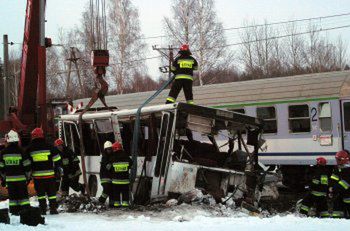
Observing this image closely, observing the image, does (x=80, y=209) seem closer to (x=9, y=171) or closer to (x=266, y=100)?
(x=9, y=171)

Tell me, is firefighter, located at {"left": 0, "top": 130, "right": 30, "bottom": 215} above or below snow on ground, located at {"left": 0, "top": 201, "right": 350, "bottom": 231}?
above

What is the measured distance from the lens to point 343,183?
9.17m

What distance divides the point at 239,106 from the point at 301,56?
105ft

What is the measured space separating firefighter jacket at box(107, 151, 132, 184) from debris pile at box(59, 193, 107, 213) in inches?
25.5

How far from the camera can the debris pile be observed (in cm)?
981

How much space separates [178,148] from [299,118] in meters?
6.56

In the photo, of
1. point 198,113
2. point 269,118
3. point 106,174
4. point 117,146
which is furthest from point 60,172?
point 269,118

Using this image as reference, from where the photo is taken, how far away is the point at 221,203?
961cm

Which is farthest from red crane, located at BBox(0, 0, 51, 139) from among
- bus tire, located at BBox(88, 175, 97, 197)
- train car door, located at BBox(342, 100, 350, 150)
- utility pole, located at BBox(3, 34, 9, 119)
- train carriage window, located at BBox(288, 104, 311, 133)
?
utility pole, located at BBox(3, 34, 9, 119)

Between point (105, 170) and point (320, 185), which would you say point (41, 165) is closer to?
point (105, 170)

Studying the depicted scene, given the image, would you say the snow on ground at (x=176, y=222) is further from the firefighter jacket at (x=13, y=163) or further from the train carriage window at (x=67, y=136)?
the train carriage window at (x=67, y=136)

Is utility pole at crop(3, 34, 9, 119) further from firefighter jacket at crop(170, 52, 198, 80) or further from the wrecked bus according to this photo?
firefighter jacket at crop(170, 52, 198, 80)

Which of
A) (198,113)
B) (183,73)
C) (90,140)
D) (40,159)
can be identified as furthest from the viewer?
(90,140)

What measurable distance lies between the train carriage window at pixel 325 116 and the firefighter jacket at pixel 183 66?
512 centimetres
